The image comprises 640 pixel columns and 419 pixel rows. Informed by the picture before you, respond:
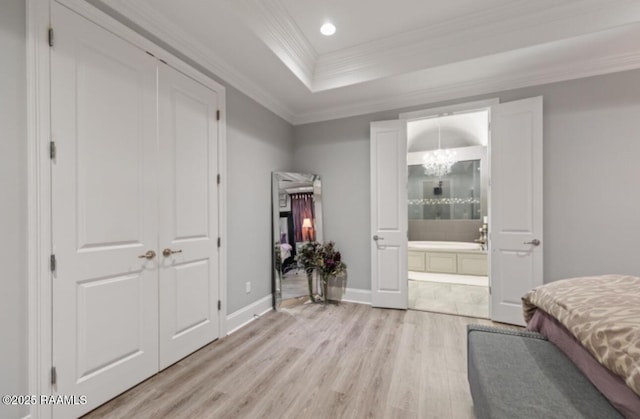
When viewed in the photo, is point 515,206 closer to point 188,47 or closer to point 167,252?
point 167,252

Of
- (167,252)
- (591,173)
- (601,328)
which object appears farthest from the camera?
(591,173)

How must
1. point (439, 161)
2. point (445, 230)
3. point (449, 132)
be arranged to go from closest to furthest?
point (439, 161)
point (449, 132)
point (445, 230)

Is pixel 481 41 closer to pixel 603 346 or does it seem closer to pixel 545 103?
pixel 545 103

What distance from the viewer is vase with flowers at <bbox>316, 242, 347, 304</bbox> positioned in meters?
3.54

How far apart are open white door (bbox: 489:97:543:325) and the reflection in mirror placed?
220 cm

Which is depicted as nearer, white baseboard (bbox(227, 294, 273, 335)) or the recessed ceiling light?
the recessed ceiling light

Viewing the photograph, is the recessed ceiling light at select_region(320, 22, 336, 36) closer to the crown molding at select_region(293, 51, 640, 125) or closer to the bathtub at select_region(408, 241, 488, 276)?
the crown molding at select_region(293, 51, 640, 125)

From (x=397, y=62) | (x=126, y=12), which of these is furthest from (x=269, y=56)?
(x=397, y=62)

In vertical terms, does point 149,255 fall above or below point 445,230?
above

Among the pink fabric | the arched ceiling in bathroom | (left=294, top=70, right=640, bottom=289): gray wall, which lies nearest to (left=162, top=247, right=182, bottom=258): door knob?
the pink fabric

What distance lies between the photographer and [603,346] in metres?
1.01

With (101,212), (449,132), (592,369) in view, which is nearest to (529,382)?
(592,369)

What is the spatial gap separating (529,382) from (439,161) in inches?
199

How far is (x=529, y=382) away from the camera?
1107 millimetres
